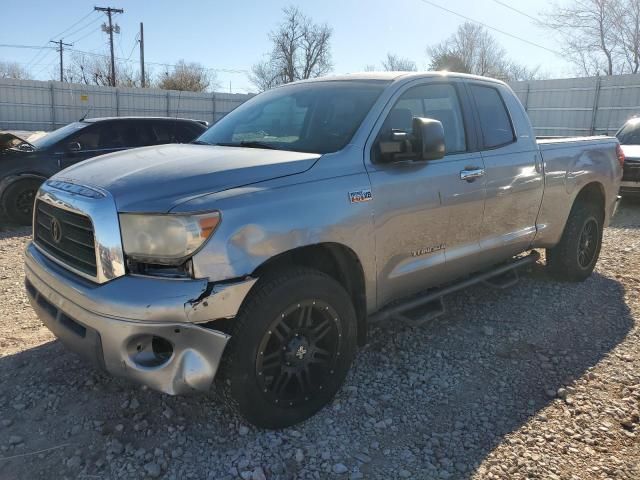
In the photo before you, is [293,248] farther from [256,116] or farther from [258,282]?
[256,116]

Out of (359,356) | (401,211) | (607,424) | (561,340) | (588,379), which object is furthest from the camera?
(561,340)

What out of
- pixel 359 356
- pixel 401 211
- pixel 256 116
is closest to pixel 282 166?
pixel 401 211

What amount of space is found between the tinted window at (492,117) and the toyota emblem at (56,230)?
9.88 feet

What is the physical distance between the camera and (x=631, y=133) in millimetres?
11180

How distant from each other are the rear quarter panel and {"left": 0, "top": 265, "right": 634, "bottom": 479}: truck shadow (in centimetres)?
100

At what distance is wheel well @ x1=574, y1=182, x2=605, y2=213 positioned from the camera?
213 inches

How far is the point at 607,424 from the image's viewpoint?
10.1ft

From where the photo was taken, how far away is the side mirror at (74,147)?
8359mm

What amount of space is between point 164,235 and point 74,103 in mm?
25500

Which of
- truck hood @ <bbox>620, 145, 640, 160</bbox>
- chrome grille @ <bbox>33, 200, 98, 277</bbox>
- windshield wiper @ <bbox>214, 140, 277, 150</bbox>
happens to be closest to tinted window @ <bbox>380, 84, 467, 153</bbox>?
windshield wiper @ <bbox>214, 140, 277, 150</bbox>

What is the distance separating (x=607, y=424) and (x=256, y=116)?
3009 millimetres

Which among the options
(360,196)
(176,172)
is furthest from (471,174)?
(176,172)

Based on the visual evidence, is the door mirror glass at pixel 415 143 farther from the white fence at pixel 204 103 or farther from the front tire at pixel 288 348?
the white fence at pixel 204 103

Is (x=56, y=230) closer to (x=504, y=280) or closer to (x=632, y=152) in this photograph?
(x=504, y=280)
